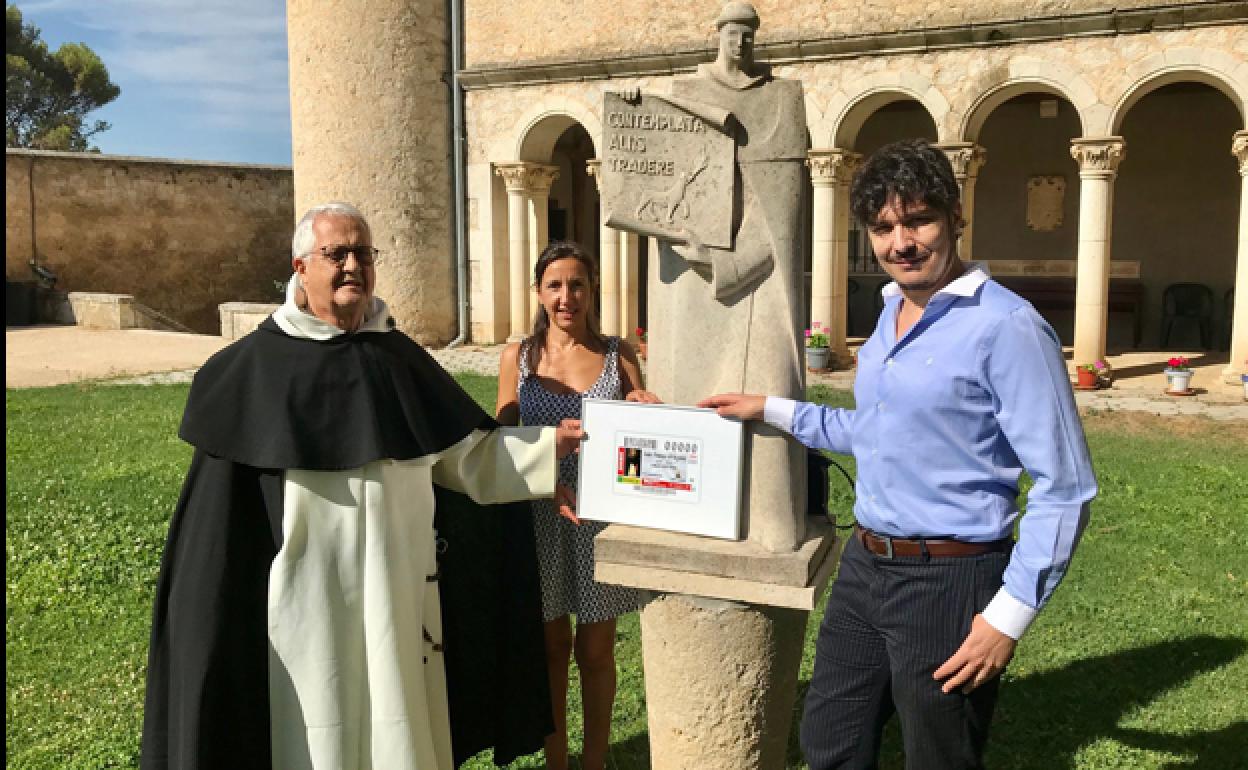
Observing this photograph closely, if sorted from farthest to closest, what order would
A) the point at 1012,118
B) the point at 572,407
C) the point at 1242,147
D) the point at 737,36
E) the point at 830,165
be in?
the point at 1012,118
the point at 830,165
the point at 1242,147
the point at 572,407
the point at 737,36

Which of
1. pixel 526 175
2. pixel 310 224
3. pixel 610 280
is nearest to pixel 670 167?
pixel 310 224

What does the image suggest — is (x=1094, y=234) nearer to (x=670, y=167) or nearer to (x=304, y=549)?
(x=670, y=167)

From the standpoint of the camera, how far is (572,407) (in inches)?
128

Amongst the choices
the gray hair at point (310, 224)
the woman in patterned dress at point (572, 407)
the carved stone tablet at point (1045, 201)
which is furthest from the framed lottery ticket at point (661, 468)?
the carved stone tablet at point (1045, 201)

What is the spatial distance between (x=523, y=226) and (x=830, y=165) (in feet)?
15.1

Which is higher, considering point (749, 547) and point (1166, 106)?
point (1166, 106)

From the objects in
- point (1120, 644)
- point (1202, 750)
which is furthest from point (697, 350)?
point (1120, 644)

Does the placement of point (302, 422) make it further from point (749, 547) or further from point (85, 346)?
point (85, 346)

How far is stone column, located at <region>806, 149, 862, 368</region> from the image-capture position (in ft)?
41.2

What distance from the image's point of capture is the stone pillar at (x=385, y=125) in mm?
14438

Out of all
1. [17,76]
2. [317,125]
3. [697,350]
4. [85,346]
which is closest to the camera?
[697,350]

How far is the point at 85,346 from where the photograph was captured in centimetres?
1589

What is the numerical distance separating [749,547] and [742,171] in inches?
36.8

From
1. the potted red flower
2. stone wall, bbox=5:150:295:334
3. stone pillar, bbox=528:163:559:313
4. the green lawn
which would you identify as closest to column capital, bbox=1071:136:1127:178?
the potted red flower
